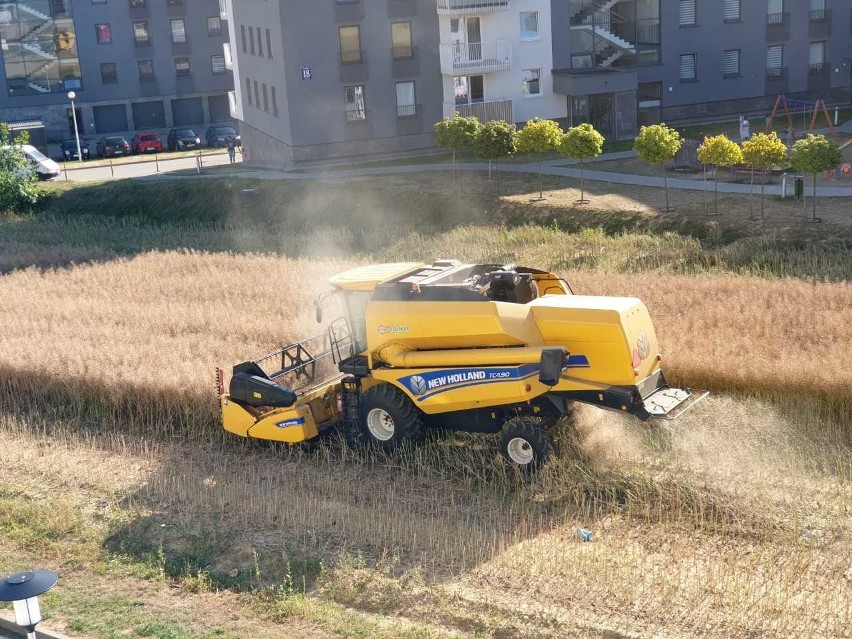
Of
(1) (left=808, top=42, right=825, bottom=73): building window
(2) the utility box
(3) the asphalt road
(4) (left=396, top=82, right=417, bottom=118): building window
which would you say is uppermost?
(1) (left=808, top=42, right=825, bottom=73): building window

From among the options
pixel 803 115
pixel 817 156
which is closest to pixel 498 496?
pixel 817 156

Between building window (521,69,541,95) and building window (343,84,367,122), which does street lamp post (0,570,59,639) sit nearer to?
building window (343,84,367,122)

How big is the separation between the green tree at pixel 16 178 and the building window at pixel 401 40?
15.8 metres

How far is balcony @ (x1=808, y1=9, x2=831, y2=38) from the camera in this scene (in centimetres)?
4728

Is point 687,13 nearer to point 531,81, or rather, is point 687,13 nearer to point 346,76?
point 531,81

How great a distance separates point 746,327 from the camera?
60.7ft

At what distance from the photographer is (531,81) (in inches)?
1737

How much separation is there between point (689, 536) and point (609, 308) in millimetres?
2937

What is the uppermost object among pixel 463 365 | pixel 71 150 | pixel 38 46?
pixel 38 46

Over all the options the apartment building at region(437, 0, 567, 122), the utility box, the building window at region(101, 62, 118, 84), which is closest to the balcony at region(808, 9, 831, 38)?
the apartment building at region(437, 0, 567, 122)

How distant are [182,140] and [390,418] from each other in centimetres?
4760

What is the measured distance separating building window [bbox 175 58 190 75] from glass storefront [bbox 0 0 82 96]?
19.5 ft

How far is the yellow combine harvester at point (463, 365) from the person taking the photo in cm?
1340

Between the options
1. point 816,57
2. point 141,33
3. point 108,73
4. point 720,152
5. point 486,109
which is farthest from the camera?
point 141,33
